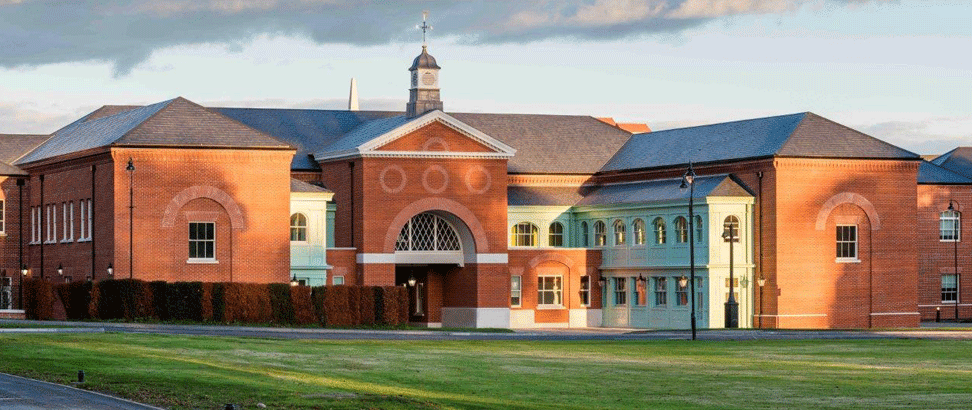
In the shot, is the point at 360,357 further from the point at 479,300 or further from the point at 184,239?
the point at 479,300

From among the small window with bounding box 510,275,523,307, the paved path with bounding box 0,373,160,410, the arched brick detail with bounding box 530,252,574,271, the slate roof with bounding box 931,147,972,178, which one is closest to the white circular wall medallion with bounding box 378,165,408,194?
the small window with bounding box 510,275,523,307

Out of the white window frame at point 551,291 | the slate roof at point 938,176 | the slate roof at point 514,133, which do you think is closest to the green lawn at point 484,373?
the white window frame at point 551,291

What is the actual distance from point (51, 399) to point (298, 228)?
160ft

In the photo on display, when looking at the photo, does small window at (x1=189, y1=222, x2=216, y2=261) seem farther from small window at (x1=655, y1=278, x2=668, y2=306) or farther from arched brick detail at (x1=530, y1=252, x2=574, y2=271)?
small window at (x1=655, y1=278, x2=668, y2=306)

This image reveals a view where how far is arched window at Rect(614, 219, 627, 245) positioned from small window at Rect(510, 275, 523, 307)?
489 centimetres

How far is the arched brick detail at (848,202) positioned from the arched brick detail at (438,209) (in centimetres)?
1492

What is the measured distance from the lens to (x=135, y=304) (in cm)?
6550

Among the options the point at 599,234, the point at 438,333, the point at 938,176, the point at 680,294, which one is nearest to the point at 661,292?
the point at 680,294

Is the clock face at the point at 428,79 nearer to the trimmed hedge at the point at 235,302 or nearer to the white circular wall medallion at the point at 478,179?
the white circular wall medallion at the point at 478,179

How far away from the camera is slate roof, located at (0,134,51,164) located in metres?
86.9

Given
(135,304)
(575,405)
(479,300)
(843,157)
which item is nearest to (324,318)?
(135,304)

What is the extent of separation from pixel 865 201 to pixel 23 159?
127 ft

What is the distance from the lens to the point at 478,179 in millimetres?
83250

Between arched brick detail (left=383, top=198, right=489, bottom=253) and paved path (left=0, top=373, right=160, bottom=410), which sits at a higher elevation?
arched brick detail (left=383, top=198, right=489, bottom=253)
